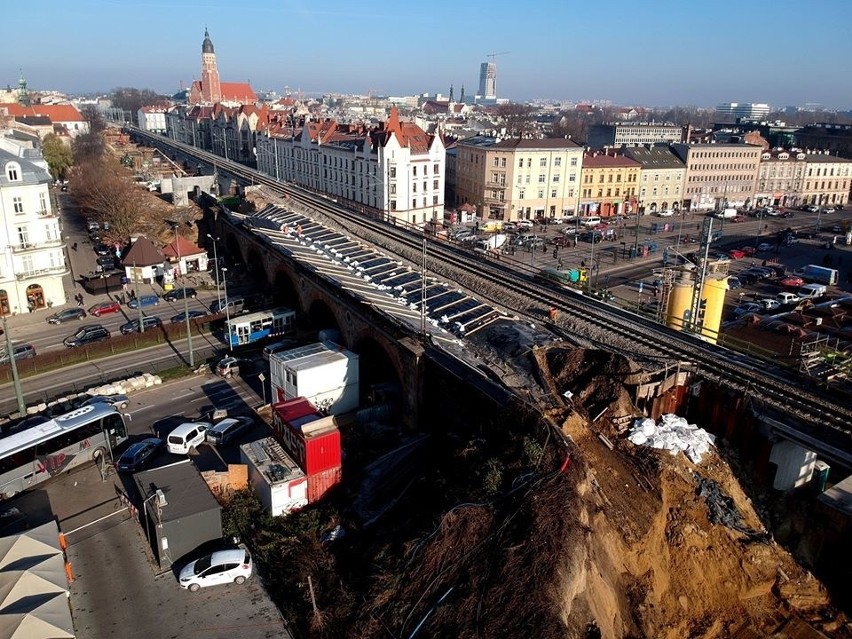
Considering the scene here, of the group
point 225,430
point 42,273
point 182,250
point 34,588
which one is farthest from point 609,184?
point 34,588

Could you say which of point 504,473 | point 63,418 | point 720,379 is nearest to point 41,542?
point 63,418

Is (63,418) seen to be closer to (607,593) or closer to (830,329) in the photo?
(607,593)

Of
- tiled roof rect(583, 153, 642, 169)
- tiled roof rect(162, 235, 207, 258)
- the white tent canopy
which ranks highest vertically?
tiled roof rect(583, 153, 642, 169)

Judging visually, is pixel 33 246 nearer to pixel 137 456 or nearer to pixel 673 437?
pixel 137 456

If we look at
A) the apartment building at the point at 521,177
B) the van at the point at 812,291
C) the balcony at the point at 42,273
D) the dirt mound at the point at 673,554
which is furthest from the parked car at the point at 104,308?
Answer: the van at the point at 812,291

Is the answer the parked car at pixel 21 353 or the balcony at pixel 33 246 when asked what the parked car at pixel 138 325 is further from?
the balcony at pixel 33 246

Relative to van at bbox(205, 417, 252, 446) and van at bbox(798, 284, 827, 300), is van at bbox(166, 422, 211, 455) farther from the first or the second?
van at bbox(798, 284, 827, 300)

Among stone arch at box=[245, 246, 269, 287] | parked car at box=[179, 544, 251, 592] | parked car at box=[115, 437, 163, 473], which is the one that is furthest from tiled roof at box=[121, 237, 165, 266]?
parked car at box=[179, 544, 251, 592]
